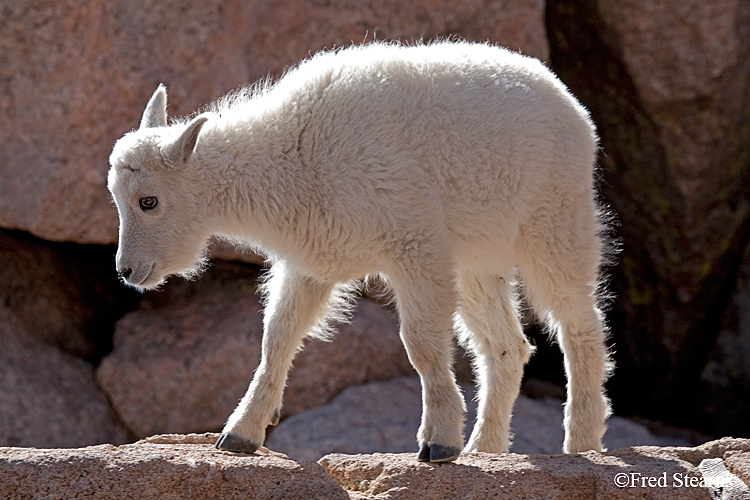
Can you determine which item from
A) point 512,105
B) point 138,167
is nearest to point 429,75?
point 512,105

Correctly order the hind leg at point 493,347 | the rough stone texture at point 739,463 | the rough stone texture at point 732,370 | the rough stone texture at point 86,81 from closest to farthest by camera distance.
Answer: the rough stone texture at point 739,463, the hind leg at point 493,347, the rough stone texture at point 86,81, the rough stone texture at point 732,370

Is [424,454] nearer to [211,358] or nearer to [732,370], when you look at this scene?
[211,358]

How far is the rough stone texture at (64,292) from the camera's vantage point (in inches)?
294

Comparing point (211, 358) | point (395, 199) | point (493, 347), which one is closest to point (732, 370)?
point (493, 347)

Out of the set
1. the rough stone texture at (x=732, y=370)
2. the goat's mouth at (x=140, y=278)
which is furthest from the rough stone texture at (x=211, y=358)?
the rough stone texture at (x=732, y=370)

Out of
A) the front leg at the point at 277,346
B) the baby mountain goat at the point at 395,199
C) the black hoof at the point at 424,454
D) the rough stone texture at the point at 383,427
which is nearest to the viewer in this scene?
the black hoof at the point at 424,454

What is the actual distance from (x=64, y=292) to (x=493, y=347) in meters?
4.12

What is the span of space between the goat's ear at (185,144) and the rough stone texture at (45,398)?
11.0 ft

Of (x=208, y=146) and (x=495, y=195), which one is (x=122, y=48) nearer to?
(x=208, y=146)

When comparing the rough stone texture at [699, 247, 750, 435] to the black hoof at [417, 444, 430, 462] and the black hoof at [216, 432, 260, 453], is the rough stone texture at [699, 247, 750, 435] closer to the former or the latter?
the black hoof at [417, 444, 430, 462]

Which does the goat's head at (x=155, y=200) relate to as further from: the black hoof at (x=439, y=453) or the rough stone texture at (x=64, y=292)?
the rough stone texture at (x=64, y=292)

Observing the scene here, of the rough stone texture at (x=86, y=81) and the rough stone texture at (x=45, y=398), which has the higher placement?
the rough stone texture at (x=86, y=81)

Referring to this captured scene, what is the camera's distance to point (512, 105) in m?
4.65

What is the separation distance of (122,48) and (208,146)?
2.87m
